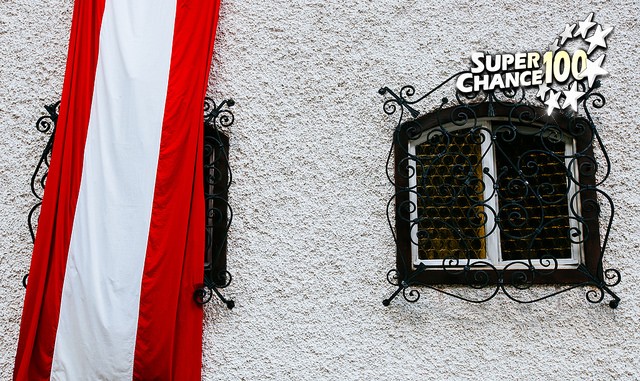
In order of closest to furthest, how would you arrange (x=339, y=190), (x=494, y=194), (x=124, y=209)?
(x=124, y=209) → (x=494, y=194) → (x=339, y=190)

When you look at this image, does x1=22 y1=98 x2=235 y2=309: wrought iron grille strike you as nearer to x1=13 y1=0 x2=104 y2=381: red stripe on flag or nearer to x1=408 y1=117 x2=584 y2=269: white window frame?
x1=13 y1=0 x2=104 y2=381: red stripe on flag

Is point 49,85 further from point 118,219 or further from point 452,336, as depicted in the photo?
point 452,336

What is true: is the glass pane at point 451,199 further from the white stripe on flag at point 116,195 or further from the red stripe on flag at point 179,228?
the white stripe on flag at point 116,195

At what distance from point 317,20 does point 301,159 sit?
3.29 ft

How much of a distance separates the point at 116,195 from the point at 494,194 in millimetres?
2350

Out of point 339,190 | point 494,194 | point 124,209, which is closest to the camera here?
point 124,209

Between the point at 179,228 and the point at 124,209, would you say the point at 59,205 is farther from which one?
the point at 179,228

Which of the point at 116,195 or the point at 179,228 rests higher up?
the point at 116,195

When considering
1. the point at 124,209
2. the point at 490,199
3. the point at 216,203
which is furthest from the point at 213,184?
the point at 490,199

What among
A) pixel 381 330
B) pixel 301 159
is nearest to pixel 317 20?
pixel 301 159

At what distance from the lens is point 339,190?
341 centimetres

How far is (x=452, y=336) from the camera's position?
3178mm

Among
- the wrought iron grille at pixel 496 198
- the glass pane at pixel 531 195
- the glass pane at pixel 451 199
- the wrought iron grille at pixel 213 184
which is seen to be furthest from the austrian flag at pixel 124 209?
the glass pane at pixel 531 195

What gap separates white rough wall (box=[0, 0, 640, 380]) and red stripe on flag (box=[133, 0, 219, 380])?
0.74 ft
